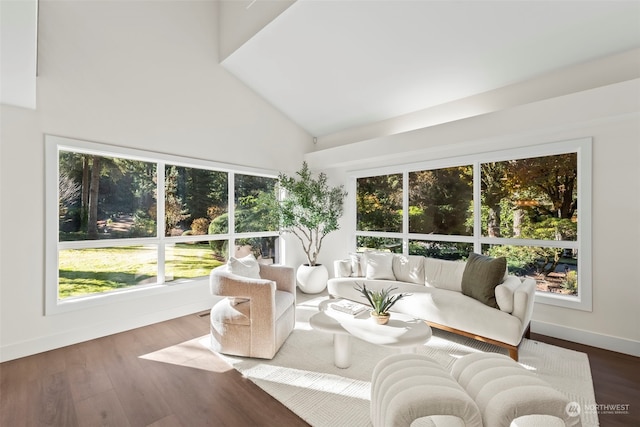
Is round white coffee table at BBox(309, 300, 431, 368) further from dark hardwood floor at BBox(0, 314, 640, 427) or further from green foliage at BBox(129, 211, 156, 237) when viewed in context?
green foliage at BBox(129, 211, 156, 237)

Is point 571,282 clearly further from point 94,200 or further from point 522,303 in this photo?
point 94,200

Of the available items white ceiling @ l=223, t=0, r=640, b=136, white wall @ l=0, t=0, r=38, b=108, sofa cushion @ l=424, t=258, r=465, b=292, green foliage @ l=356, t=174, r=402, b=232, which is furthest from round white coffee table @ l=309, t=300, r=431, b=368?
white ceiling @ l=223, t=0, r=640, b=136

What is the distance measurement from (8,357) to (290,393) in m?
2.74

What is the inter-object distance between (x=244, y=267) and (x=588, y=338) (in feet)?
12.2

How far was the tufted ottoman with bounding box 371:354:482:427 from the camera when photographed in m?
1.37

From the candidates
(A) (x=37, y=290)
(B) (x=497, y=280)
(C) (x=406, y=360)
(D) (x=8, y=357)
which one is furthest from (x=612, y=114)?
(D) (x=8, y=357)

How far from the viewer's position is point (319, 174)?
19.0 ft

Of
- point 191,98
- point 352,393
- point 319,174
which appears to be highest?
point 191,98

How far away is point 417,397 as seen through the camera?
140 centimetres

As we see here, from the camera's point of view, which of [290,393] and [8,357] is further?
[8,357]

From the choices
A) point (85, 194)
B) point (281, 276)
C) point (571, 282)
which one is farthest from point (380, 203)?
point (85, 194)

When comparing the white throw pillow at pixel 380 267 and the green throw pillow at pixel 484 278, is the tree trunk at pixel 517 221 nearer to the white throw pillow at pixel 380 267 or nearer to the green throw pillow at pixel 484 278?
the green throw pillow at pixel 484 278

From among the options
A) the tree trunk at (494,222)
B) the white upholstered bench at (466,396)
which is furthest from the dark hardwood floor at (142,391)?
the tree trunk at (494,222)

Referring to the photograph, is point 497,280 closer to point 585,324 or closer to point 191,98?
point 585,324
